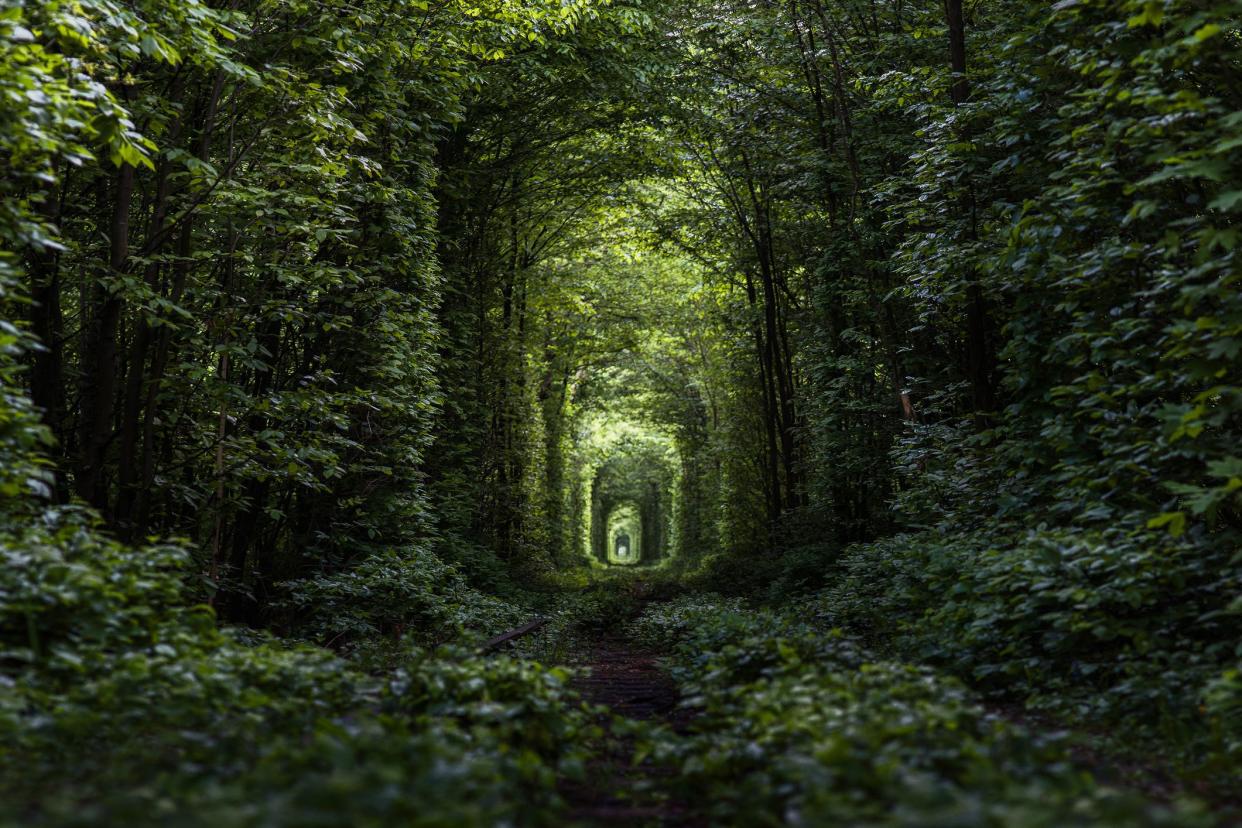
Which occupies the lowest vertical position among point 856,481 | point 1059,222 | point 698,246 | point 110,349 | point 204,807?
point 204,807

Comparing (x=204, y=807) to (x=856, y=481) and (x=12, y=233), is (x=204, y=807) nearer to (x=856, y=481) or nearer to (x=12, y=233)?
(x=12, y=233)

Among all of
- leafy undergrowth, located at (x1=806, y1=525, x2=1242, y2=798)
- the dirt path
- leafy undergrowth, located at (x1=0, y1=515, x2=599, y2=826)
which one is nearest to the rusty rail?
the dirt path

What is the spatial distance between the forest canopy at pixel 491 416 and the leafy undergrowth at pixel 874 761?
32mm

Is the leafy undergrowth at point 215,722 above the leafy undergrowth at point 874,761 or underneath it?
above

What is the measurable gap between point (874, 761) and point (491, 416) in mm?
15960

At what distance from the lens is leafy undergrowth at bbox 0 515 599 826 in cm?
260

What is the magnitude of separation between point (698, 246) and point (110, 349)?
14.4m

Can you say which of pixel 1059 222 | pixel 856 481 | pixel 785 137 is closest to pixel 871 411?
pixel 856 481

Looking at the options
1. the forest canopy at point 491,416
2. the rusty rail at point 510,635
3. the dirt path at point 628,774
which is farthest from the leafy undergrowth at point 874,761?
the rusty rail at point 510,635

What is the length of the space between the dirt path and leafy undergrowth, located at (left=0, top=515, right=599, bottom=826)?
0.22 meters

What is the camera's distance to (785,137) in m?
15.6

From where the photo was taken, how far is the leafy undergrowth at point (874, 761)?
8.61ft

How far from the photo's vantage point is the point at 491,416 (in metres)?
18.8

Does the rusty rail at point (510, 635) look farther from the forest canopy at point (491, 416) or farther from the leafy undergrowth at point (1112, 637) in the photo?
the leafy undergrowth at point (1112, 637)
